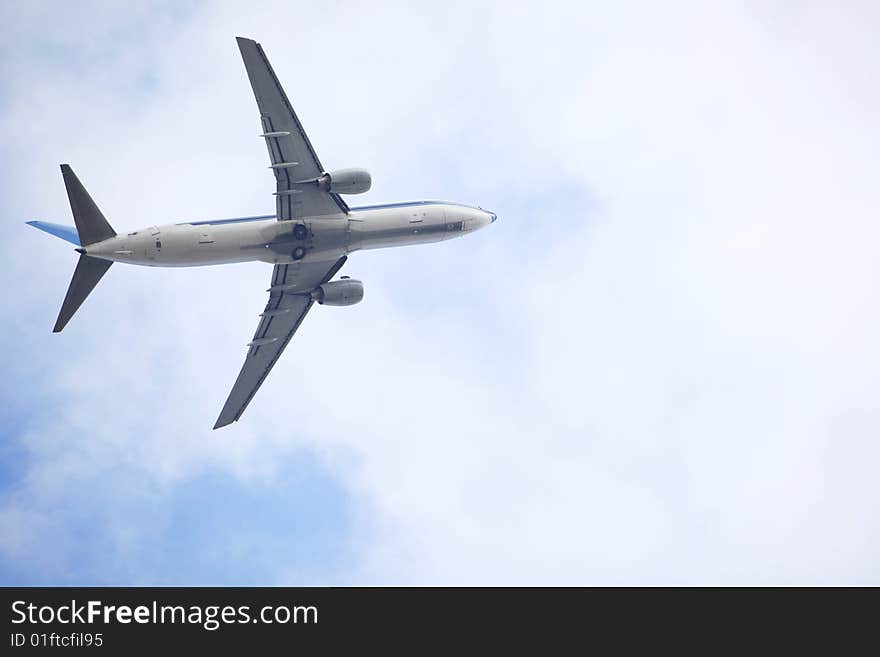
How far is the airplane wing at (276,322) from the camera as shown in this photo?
2576 inches

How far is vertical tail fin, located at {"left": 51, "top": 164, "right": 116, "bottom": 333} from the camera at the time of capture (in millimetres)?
55188

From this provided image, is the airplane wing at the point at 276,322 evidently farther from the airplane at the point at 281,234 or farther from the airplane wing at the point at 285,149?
the airplane wing at the point at 285,149

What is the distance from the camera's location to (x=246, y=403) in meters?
69.2

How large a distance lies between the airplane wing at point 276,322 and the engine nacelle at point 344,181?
17.7 ft

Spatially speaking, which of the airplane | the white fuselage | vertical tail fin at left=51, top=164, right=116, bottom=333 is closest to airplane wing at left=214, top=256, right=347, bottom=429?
the airplane

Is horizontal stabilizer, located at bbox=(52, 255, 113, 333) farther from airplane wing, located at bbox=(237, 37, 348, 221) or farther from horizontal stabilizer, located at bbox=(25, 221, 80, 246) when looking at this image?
airplane wing, located at bbox=(237, 37, 348, 221)

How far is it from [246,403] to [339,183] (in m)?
17.0

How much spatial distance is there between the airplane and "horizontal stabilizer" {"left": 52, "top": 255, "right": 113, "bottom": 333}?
0.17ft

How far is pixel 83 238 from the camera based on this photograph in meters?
55.6

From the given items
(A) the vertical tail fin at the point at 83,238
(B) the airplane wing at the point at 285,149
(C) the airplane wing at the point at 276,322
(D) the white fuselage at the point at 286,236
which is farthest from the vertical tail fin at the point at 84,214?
(C) the airplane wing at the point at 276,322

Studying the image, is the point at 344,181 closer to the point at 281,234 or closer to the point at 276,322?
the point at 281,234

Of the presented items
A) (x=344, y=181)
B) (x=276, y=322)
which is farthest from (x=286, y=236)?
(x=276, y=322)
